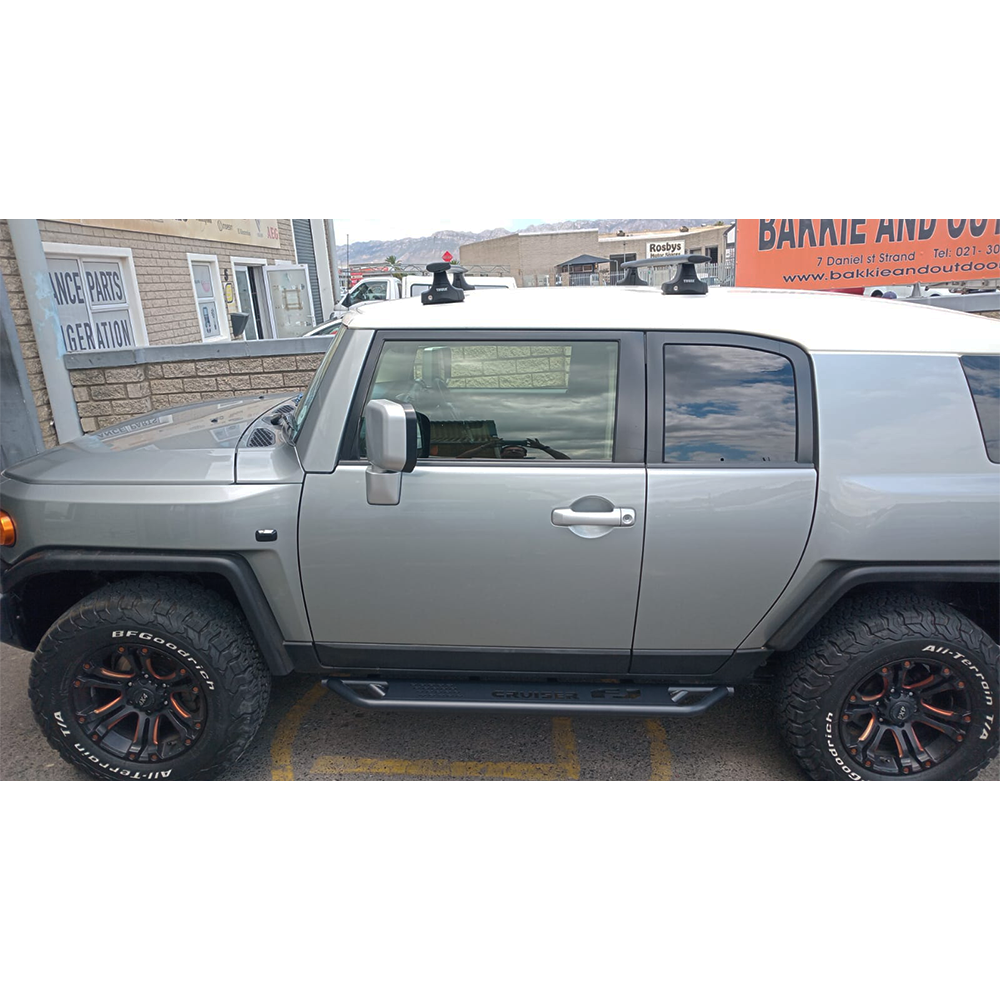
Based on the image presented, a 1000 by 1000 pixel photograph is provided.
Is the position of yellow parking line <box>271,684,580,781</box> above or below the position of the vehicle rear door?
below

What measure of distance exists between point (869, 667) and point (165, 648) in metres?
2.71

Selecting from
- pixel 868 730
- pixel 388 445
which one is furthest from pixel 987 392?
pixel 388 445

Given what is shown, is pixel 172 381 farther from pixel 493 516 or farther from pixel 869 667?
pixel 869 667

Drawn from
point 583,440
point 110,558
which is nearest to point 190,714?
point 110,558

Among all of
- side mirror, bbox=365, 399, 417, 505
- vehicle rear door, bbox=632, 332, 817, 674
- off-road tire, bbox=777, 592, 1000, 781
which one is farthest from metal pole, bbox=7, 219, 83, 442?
off-road tire, bbox=777, 592, 1000, 781

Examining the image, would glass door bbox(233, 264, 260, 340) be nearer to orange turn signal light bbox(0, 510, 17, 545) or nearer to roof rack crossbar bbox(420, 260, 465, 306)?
orange turn signal light bbox(0, 510, 17, 545)

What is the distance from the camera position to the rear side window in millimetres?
2494

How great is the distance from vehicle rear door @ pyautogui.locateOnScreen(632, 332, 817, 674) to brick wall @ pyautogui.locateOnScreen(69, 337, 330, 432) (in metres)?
4.18

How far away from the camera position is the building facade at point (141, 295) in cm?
579

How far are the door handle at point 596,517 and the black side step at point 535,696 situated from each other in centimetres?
74

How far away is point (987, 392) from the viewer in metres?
2.50

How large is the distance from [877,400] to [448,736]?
7.50 feet

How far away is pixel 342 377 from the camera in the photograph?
262 centimetres

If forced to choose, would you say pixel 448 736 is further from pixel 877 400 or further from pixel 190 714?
pixel 877 400
